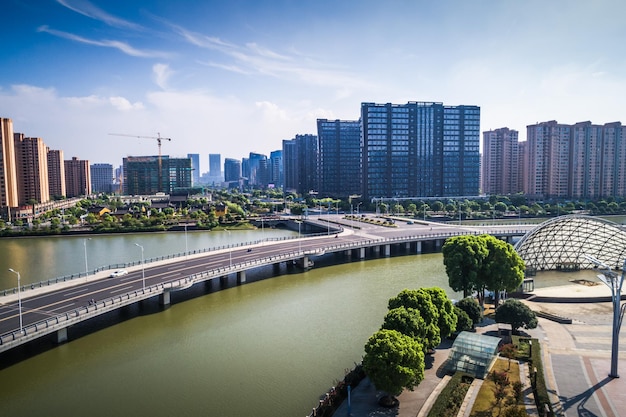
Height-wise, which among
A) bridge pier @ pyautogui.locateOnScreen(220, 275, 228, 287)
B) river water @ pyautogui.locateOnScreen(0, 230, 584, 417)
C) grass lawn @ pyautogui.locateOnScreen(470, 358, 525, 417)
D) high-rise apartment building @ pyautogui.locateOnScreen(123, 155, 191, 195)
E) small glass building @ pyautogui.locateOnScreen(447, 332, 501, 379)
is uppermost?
high-rise apartment building @ pyautogui.locateOnScreen(123, 155, 191, 195)

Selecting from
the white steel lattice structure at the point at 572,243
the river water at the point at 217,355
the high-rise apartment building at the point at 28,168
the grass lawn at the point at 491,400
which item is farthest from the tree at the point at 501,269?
the high-rise apartment building at the point at 28,168

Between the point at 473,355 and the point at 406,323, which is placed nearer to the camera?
the point at 406,323

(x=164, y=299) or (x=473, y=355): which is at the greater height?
(x=473, y=355)

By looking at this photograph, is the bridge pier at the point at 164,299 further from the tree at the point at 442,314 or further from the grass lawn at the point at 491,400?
the grass lawn at the point at 491,400

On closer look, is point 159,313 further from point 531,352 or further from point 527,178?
point 527,178

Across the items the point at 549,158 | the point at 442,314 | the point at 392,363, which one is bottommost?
the point at 392,363

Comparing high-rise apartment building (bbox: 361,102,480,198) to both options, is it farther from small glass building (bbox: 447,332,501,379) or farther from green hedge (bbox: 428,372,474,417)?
green hedge (bbox: 428,372,474,417)

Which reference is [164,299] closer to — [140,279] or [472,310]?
[140,279]

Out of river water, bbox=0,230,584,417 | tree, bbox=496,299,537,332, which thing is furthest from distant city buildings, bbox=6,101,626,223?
tree, bbox=496,299,537,332

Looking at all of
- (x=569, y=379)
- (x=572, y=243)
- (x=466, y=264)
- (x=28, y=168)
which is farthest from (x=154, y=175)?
(x=569, y=379)
